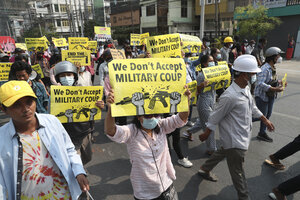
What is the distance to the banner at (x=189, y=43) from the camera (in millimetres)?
5121

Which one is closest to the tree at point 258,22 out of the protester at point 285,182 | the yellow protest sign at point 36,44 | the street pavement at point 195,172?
the street pavement at point 195,172

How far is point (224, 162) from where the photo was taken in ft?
12.1

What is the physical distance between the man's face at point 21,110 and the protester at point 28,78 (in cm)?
168

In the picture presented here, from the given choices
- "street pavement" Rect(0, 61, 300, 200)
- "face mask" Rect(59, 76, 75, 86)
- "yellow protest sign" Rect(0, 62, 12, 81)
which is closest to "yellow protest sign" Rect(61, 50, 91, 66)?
"yellow protest sign" Rect(0, 62, 12, 81)

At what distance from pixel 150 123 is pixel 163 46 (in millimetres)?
2328

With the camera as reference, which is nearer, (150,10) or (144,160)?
(144,160)

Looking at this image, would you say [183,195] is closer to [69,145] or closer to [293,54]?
[69,145]

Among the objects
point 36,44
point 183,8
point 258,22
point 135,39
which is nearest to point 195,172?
point 36,44

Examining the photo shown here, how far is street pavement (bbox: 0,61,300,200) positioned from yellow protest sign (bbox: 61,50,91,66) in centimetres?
197

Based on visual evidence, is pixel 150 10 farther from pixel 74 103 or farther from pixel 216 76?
pixel 74 103

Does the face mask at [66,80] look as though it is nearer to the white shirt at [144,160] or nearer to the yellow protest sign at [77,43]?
the white shirt at [144,160]

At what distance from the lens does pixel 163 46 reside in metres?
3.85

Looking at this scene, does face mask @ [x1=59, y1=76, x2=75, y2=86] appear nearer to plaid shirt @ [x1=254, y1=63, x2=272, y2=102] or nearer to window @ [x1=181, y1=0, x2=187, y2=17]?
plaid shirt @ [x1=254, y1=63, x2=272, y2=102]

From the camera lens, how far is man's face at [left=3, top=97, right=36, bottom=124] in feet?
4.78
